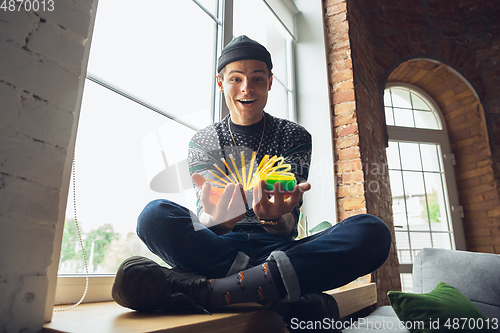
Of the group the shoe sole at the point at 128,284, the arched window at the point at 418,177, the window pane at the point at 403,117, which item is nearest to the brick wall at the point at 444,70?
the arched window at the point at 418,177

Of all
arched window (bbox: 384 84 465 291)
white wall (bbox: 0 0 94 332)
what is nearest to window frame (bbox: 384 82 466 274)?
arched window (bbox: 384 84 465 291)

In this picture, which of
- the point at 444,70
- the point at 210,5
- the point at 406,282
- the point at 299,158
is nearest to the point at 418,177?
the point at 406,282

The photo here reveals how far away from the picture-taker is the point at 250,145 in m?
1.26

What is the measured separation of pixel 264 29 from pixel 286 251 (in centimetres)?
188

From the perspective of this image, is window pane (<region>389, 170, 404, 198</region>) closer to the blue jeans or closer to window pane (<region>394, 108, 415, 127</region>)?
window pane (<region>394, 108, 415, 127</region>)

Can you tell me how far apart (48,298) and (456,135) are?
12.1 ft

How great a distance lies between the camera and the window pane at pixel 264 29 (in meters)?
2.00

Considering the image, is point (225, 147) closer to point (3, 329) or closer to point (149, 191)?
point (149, 191)

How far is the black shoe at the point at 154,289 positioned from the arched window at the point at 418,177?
244 cm

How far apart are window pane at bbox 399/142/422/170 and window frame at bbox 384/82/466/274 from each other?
0.16 feet

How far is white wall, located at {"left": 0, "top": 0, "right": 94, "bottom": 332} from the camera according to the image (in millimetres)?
579

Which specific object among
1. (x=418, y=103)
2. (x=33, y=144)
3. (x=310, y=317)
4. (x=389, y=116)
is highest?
(x=418, y=103)

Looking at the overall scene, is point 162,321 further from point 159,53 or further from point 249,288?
point 159,53

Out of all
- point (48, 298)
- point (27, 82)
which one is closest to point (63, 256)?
point (48, 298)
